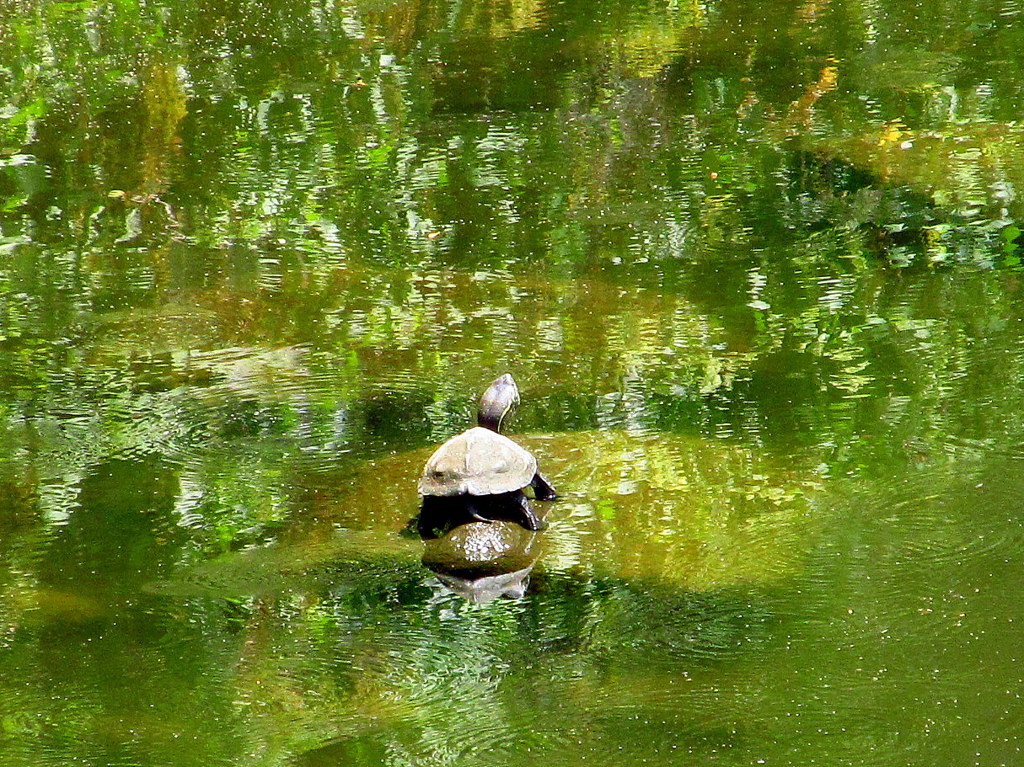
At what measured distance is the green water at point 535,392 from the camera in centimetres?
420

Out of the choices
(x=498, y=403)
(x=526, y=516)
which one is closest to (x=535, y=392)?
(x=498, y=403)

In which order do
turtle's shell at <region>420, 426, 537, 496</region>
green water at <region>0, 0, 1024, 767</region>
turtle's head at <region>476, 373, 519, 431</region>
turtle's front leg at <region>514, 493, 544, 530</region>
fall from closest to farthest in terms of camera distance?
1. green water at <region>0, 0, 1024, 767</region>
2. turtle's shell at <region>420, 426, 537, 496</region>
3. turtle's front leg at <region>514, 493, 544, 530</region>
4. turtle's head at <region>476, 373, 519, 431</region>

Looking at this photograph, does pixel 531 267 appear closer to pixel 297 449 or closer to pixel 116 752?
pixel 297 449

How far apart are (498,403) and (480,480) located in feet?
2.07

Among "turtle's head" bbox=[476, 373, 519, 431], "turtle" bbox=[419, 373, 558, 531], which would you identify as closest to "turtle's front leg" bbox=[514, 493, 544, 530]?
"turtle" bbox=[419, 373, 558, 531]

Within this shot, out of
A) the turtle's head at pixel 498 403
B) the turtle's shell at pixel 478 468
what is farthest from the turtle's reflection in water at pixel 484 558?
the turtle's head at pixel 498 403

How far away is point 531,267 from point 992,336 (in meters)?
2.73

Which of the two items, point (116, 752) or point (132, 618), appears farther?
point (132, 618)

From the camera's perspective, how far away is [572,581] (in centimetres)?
486

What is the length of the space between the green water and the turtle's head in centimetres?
33

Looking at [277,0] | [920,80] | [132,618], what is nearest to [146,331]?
[132,618]

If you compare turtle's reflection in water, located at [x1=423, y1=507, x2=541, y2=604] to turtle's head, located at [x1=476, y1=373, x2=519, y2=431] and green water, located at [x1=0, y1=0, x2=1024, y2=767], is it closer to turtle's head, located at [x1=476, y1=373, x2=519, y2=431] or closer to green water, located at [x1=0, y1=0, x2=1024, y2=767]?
green water, located at [x1=0, y1=0, x2=1024, y2=767]

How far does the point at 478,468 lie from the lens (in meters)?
5.14

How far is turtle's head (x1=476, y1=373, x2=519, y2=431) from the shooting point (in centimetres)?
566
